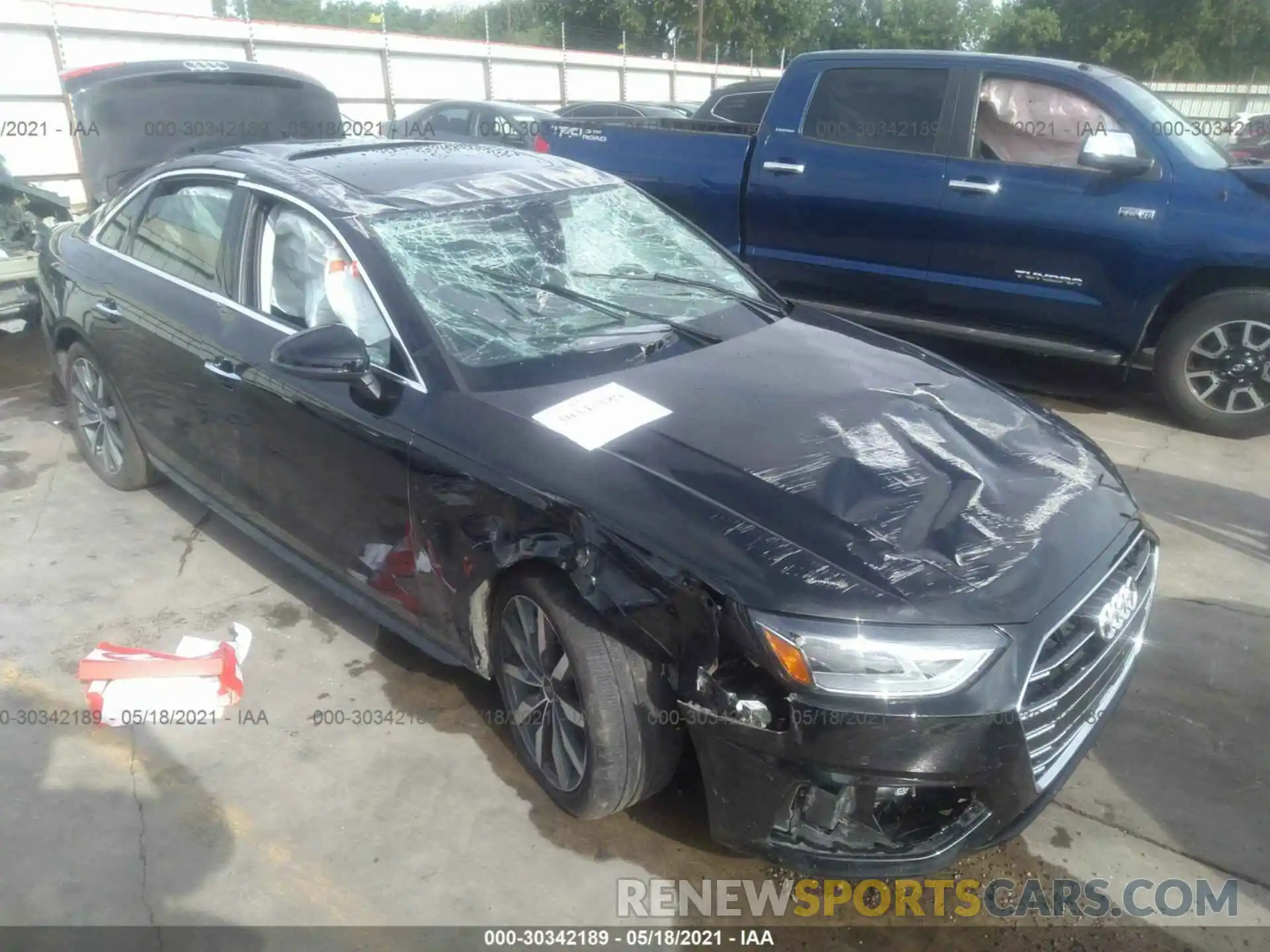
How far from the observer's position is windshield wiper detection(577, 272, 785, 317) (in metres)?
3.63

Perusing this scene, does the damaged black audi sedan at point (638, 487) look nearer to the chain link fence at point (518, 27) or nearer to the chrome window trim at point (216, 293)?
the chrome window trim at point (216, 293)

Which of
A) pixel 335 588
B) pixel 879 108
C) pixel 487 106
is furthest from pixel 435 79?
pixel 335 588

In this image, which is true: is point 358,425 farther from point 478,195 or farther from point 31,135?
point 31,135

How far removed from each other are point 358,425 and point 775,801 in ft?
5.37

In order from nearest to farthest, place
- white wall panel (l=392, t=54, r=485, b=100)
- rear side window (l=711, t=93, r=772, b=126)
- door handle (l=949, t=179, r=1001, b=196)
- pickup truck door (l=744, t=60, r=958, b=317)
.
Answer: door handle (l=949, t=179, r=1001, b=196)
pickup truck door (l=744, t=60, r=958, b=317)
rear side window (l=711, t=93, r=772, b=126)
white wall panel (l=392, t=54, r=485, b=100)

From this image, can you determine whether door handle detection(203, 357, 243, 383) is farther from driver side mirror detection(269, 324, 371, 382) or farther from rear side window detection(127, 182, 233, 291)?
driver side mirror detection(269, 324, 371, 382)

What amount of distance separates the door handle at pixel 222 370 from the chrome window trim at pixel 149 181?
0.67m

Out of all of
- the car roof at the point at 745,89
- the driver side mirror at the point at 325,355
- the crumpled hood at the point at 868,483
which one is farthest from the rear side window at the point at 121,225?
the car roof at the point at 745,89

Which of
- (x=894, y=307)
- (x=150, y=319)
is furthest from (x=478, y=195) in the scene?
(x=894, y=307)

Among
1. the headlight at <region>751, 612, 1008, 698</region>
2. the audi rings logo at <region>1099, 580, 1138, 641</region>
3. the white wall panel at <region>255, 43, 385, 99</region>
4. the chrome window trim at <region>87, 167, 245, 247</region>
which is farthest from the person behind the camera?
the white wall panel at <region>255, 43, 385, 99</region>

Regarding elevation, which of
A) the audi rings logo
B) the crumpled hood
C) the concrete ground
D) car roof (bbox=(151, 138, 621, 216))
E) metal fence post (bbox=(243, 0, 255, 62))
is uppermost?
metal fence post (bbox=(243, 0, 255, 62))

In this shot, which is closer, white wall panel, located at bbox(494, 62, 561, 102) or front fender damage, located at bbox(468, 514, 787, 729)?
front fender damage, located at bbox(468, 514, 787, 729)

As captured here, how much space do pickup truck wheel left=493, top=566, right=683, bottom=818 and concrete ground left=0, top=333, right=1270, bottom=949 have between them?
0.64 feet

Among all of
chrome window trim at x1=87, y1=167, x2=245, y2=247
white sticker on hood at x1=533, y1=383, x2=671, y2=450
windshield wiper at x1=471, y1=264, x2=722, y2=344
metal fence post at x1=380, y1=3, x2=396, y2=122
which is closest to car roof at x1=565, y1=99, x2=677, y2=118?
metal fence post at x1=380, y1=3, x2=396, y2=122
